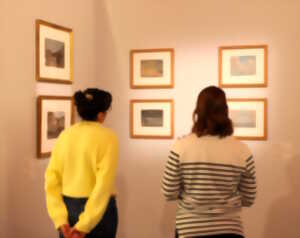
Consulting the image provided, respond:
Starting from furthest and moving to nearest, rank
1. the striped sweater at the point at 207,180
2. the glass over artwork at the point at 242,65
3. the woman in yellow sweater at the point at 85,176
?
1. the glass over artwork at the point at 242,65
2. the woman in yellow sweater at the point at 85,176
3. the striped sweater at the point at 207,180

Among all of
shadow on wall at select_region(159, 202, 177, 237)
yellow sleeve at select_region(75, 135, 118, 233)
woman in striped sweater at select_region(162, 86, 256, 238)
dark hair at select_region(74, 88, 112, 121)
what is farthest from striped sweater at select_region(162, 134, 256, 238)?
shadow on wall at select_region(159, 202, 177, 237)

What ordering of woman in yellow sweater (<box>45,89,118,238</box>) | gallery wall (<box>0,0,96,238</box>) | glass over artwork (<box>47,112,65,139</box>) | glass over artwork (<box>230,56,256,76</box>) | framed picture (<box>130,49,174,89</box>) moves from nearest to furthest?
1. woman in yellow sweater (<box>45,89,118,238</box>)
2. gallery wall (<box>0,0,96,238</box>)
3. glass over artwork (<box>47,112,65,139</box>)
4. glass over artwork (<box>230,56,256,76</box>)
5. framed picture (<box>130,49,174,89</box>)

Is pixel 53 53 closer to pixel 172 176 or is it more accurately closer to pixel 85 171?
pixel 85 171

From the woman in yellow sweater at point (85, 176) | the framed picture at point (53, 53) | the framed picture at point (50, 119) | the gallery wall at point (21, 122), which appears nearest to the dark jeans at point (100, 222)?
the woman in yellow sweater at point (85, 176)

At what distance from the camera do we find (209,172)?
204cm

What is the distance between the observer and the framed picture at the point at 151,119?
3.80 metres

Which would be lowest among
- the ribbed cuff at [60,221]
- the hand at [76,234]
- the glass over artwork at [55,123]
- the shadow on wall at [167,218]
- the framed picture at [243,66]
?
the shadow on wall at [167,218]

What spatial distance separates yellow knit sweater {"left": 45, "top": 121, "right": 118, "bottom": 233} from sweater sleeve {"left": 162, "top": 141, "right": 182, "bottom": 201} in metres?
0.30

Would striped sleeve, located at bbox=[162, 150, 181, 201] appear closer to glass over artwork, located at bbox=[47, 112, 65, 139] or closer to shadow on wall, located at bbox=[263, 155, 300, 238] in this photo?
glass over artwork, located at bbox=[47, 112, 65, 139]

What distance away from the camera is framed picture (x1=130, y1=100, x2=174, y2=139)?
380 cm

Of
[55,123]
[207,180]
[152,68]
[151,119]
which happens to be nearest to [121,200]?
[151,119]

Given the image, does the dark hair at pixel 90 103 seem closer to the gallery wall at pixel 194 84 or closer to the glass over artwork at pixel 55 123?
the glass over artwork at pixel 55 123

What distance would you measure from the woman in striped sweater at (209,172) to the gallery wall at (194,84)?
1509mm

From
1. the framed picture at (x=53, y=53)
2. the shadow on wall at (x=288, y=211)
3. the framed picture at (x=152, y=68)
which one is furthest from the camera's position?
the framed picture at (x=152, y=68)
